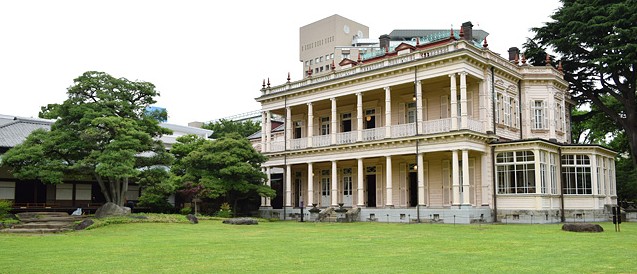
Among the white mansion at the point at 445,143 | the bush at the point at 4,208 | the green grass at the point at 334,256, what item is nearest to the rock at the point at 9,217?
the bush at the point at 4,208

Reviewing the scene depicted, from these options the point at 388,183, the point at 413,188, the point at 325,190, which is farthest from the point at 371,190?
the point at 388,183

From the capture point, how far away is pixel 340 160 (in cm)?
3419

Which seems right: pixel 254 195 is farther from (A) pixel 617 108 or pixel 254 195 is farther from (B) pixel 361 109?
(A) pixel 617 108

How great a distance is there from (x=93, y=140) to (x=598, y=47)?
91.2 ft

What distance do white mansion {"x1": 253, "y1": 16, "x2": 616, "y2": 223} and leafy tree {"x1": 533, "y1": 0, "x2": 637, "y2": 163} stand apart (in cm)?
201

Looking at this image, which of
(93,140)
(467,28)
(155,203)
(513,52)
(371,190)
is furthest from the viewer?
(155,203)

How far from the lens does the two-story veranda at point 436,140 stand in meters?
28.1

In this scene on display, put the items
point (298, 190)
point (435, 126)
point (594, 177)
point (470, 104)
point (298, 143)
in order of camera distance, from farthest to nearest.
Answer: point (298, 190) → point (298, 143) → point (470, 104) → point (435, 126) → point (594, 177)

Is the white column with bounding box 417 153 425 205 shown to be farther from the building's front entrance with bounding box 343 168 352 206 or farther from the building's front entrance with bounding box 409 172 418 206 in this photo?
the building's front entrance with bounding box 343 168 352 206

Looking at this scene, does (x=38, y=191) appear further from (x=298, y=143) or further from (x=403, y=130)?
(x=403, y=130)

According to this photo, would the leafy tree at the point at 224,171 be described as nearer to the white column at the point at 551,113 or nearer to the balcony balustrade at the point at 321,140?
the balcony balustrade at the point at 321,140

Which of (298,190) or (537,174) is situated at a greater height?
(537,174)

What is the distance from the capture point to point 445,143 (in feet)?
93.2

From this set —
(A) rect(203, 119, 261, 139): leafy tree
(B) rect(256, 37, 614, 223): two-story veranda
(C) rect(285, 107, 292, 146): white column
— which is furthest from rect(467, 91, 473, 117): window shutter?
(A) rect(203, 119, 261, 139): leafy tree
